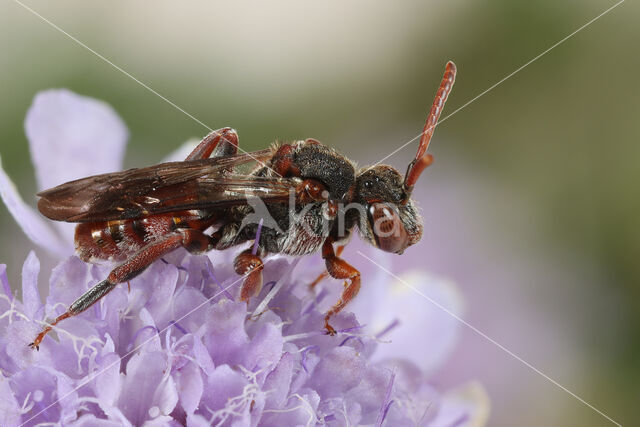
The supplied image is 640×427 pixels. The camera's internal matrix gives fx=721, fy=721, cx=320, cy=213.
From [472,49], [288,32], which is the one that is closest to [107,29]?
[288,32]

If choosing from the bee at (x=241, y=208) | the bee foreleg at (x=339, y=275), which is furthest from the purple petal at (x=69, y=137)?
the bee foreleg at (x=339, y=275)

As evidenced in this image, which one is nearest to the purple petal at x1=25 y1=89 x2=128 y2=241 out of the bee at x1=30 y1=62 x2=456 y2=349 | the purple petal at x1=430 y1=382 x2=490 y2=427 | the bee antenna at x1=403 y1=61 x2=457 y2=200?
the bee at x1=30 y1=62 x2=456 y2=349

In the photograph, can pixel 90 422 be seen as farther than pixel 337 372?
No

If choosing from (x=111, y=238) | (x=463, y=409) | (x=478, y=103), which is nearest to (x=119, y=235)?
(x=111, y=238)

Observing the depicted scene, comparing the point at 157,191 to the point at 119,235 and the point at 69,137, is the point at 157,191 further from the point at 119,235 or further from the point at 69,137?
the point at 69,137

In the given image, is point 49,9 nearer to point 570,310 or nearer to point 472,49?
point 472,49

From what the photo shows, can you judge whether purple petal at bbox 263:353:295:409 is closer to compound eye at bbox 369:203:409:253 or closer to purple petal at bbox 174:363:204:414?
purple petal at bbox 174:363:204:414
